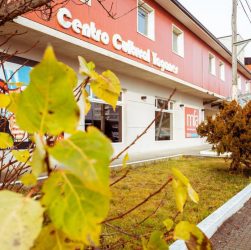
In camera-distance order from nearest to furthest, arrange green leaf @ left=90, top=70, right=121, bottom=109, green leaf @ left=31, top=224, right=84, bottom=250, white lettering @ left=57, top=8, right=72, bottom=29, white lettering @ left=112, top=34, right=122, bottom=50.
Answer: green leaf @ left=31, top=224, right=84, bottom=250 < green leaf @ left=90, top=70, right=121, bottom=109 < white lettering @ left=57, top=8, right=72, bottom=29 < white lettering @ left=112, top=34, right=122, bottom=50

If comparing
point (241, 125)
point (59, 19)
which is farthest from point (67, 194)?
point (59, 19)

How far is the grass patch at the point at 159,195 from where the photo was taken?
371 centimetres

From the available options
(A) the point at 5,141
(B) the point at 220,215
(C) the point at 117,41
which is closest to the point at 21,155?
(A) the point at 5,141

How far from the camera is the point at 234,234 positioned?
13.2 ft

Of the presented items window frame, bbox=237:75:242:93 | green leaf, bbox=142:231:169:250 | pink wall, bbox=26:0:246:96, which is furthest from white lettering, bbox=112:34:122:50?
window frame, bbox=237:75:242:93

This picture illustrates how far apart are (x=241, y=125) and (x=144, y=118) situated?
639 centimetres

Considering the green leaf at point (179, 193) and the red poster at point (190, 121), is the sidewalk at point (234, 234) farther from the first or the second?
the red poster at point (190, 121)

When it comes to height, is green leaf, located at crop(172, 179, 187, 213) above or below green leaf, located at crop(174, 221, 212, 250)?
above

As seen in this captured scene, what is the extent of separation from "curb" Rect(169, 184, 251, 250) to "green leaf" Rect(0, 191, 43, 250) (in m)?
2.72

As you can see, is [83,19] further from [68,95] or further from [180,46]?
[68,95]

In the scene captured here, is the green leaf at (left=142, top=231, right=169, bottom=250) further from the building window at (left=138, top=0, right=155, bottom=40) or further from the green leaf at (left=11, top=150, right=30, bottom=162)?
the building window at (left=138, top=0, right=155, bottom=40)

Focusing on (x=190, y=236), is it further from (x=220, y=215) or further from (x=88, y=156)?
(x=220, y=215)

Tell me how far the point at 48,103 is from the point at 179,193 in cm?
37

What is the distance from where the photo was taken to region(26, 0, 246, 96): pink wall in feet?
29.3
